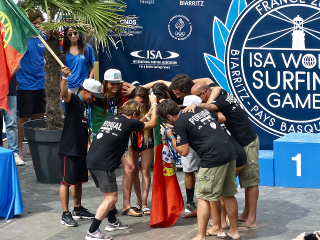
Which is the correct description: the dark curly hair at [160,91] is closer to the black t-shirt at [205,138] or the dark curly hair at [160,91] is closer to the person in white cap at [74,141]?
the person in white cap at [74,141]

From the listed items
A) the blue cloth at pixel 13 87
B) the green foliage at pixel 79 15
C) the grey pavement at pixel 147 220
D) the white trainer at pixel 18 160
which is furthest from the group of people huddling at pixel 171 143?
the white trainer at pixel 18 160

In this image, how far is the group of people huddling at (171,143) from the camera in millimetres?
5039

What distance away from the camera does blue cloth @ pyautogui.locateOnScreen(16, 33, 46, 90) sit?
8719 mm

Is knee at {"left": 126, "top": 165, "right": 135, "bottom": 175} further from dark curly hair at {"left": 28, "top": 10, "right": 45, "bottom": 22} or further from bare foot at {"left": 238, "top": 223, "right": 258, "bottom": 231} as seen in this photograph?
dark curly hair at {"left": 28, "top": 10, "right": 45, "bottom": 22}

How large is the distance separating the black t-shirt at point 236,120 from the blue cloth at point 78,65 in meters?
3.50

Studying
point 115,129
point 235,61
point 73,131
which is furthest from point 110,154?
point 235,61

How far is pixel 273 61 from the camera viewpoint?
25.7 ft

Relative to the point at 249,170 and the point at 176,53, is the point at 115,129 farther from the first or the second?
the point at 176,53

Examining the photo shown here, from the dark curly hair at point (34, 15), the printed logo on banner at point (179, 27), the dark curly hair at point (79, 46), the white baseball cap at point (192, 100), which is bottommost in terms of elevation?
the white baseball cap at point (192, 100)

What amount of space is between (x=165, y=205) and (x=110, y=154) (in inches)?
39.9

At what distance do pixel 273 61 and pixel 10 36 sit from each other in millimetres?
4047

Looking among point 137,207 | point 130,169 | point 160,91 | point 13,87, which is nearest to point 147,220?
point 137,207

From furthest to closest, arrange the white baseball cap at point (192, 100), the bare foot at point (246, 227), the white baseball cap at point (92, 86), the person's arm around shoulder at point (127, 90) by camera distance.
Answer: the person's arm around shoulder at point (127, 90)
the white baseball cap at point (92, 86)
the bare foot at point (246, 227)
the white baseball cap at point (192, 100)

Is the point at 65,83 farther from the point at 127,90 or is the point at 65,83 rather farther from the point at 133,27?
the point at 133,27
